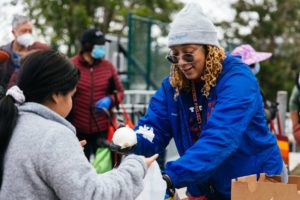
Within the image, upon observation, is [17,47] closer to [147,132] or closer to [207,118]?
[147,132]

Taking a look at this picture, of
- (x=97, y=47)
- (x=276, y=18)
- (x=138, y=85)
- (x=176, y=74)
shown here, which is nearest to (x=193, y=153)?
(x=176, y=74)

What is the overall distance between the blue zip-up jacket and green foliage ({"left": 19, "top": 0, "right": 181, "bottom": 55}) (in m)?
13.5

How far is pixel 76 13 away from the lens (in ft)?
58.7

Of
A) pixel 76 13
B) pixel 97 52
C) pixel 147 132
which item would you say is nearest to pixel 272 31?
pixel 76 13

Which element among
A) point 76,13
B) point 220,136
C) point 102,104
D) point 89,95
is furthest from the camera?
point 76,13

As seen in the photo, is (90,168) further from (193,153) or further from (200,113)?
(200,113)

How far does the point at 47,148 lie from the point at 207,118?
3.69ft

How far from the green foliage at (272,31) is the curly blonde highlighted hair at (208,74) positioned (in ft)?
73.2

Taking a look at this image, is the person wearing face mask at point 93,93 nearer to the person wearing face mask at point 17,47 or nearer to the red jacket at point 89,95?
the red jacket at point 89,95

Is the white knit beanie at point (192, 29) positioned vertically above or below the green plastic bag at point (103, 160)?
above

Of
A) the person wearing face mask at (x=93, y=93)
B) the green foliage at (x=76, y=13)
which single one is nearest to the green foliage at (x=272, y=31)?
the green foliage at (x=76, y=13)

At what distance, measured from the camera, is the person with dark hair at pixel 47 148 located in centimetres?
249

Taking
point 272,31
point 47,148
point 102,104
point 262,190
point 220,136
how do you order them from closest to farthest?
point 47,148, point 262,190, point 220,136, point 102,104, point 272,31

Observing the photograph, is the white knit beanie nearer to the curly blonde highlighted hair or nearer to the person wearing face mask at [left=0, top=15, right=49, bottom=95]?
the curly blonde highlighted hair
